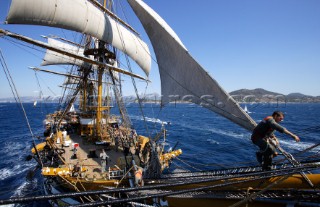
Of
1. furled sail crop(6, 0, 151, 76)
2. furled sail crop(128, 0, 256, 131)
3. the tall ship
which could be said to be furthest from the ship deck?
furled sail crop(6, 0, 151, 76)

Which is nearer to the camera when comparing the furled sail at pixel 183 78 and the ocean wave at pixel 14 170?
the furled sail at pixel 183 78

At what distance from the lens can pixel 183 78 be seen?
24.8 feet

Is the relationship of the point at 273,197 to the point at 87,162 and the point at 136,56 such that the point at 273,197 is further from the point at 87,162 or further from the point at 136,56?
the point at 136,56

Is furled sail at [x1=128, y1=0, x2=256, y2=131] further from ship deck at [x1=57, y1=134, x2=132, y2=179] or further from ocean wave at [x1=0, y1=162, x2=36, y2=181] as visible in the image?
ocean wave at [x1=0, y1=162, x2=36, y2=181]

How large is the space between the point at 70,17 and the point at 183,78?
1470 cm

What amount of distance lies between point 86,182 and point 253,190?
813 centimetres

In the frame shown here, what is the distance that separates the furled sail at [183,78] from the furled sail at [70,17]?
18.1 feet

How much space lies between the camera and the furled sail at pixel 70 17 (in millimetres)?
A: 13398

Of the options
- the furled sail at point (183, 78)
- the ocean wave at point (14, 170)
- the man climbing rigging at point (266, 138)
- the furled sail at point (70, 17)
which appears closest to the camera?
the man climbing rigging at point (266, 138)

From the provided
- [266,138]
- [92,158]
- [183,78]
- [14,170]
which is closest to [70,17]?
[92,158]

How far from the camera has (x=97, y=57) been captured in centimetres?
1948

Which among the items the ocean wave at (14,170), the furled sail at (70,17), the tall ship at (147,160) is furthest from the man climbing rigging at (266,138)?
the ocean wave at (14,170)

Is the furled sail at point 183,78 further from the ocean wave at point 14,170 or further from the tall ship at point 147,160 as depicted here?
the ocean wave at point 14,170

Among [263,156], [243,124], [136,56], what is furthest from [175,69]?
[136,56]
